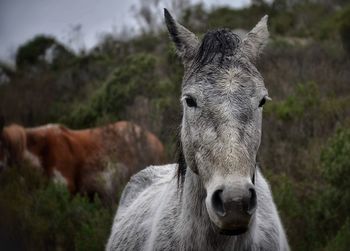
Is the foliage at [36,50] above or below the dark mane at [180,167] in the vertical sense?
above

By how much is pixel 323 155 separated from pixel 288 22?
60.1ft

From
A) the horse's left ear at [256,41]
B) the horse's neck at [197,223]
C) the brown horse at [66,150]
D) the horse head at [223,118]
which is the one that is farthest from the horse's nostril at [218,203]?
the brown horse at [66,150]

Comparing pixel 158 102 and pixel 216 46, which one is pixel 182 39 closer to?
pixel 216 46

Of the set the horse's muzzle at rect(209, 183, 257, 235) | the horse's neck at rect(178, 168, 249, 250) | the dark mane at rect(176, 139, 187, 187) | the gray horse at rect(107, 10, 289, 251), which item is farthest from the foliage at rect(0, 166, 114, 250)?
the horse's muzzle at rect(209, 183, 257, 235)

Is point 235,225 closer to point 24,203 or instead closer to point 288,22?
point 24,203

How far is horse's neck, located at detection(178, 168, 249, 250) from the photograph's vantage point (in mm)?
3709

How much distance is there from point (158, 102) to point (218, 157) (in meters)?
9.28

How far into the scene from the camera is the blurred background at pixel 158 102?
24.2ft

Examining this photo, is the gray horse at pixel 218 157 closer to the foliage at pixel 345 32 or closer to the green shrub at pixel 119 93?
the green shrub at pixel 119 93

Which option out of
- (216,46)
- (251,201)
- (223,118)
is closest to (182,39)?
(216,46)

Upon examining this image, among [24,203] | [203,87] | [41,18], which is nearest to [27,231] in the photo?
[24,203]

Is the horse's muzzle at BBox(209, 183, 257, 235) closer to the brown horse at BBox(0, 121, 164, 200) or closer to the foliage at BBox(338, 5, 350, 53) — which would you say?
the brown horse at BBox(0, 121, 164, 200)

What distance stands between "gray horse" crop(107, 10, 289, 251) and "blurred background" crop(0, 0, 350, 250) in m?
0.52

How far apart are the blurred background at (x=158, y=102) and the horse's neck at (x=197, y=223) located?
566 mm
